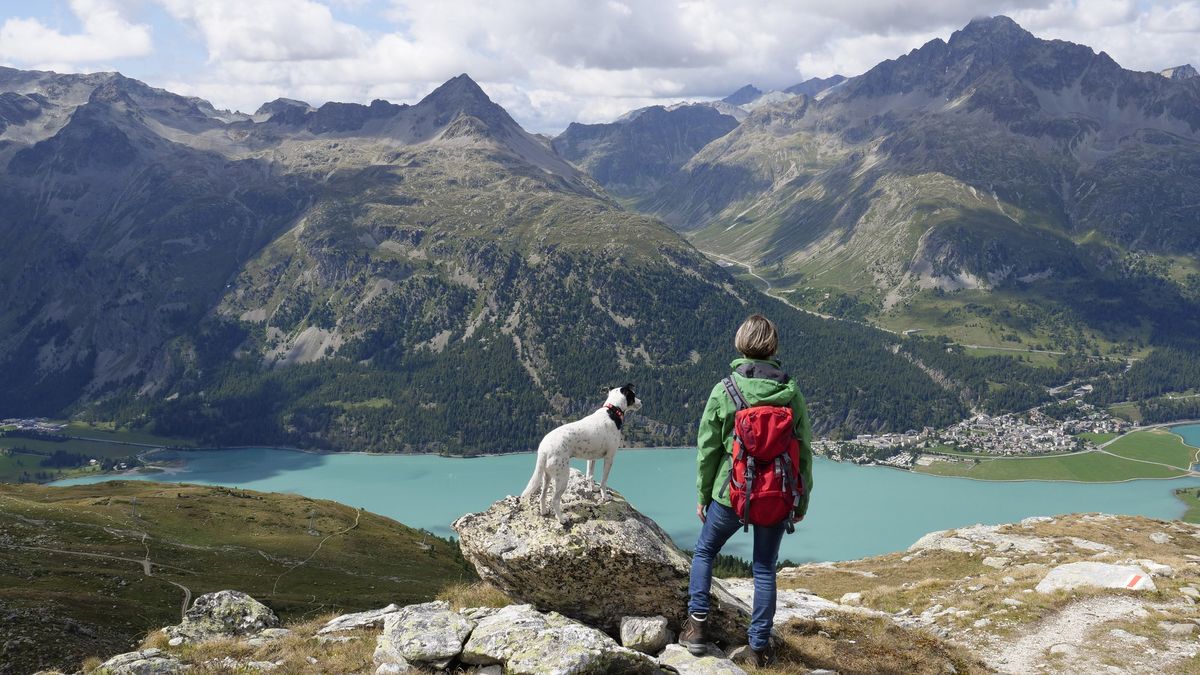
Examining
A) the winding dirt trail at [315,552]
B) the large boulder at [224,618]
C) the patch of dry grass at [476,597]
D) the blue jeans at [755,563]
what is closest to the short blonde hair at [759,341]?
the blue jeans at [755,563]

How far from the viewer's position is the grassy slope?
46.6m

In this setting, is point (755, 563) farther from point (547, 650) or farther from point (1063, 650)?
point (1063, 650)

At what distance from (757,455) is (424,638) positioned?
855 cm

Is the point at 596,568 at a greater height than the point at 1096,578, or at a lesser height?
greater

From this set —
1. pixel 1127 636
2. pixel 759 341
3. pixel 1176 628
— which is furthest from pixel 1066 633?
pixel 759 341

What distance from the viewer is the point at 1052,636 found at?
70.7ft

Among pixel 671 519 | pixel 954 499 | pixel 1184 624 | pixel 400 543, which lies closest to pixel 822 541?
pixel 671 519

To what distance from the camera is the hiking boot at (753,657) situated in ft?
50.7

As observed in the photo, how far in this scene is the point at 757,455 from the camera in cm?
1298

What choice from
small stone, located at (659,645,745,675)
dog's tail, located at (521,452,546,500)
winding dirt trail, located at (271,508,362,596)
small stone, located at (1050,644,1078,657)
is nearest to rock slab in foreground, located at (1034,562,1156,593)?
small stone, located at (1050,644,1078,657)

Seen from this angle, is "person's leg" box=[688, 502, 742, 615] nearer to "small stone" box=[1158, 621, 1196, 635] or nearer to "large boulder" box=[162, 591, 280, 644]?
"small stone" box=[1158, 621, 1196, 635]

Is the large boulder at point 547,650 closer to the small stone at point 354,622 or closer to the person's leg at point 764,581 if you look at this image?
the person's leg at point 764,581

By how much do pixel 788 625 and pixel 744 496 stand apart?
8.31m

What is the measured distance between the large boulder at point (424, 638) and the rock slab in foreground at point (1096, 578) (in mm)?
21705
